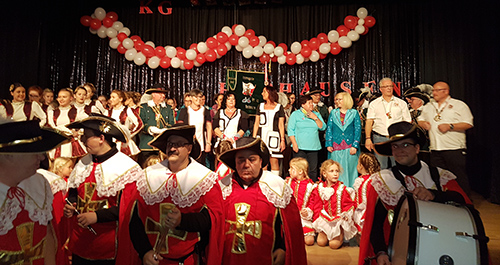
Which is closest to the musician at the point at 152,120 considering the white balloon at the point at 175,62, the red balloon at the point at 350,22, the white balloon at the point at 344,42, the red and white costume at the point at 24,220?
the white balloon at the point at 175,62

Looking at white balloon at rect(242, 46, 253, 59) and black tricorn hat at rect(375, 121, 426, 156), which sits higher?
white balloon at rect(242, 46, 253, 59)

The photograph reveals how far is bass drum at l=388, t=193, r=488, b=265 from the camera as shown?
2.14m

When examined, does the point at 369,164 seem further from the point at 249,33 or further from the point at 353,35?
the point at 249,33

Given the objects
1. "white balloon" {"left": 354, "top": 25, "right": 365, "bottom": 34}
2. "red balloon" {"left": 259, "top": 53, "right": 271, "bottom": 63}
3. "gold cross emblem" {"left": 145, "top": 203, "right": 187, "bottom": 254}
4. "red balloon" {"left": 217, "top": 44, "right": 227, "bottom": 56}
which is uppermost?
"white balloon" {"left": 354, "top": 25, "right": 365, "bottom": 34}

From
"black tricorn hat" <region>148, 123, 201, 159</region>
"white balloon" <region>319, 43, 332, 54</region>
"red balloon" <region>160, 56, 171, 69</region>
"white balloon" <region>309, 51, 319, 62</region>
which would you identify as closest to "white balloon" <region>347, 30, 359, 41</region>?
"white balloon" <region>319, 43, 332, 54</region>

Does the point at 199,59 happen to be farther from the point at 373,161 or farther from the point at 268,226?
the point at 268,226

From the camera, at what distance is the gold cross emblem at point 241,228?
2.86 m

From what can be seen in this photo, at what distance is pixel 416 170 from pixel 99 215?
2.30 m

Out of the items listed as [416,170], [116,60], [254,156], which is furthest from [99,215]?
[116,60]

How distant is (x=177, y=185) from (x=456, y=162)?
4.61 meters

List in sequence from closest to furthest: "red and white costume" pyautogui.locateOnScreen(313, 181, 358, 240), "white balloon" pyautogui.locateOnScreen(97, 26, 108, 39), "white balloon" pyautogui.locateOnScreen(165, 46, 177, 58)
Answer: "red and white costume" pyautogui.locateOnScreen(313, 181, 358, 240), "white balloon" pyautogui.locateOnScreen(165, 46, 177, 58), "white balloon" pyautogui.locateOnScreen(97, 26, 108, 39)

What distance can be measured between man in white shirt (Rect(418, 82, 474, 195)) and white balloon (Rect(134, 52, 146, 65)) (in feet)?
25.0

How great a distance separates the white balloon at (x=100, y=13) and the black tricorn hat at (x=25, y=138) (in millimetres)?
9780

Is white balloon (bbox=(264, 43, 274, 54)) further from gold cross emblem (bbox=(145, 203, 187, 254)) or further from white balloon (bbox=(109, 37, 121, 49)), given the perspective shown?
gold cross emblem (bbox=(145, 203, 187, 254))
